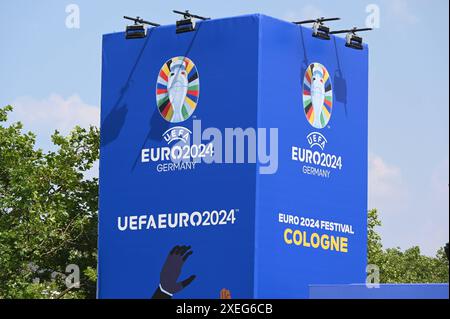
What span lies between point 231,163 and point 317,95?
9.22 feet

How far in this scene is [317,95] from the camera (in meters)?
34.3

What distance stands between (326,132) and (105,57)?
5361mm

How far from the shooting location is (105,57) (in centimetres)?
3522

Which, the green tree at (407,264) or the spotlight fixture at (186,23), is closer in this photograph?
the spotlight fixture at (186,23)

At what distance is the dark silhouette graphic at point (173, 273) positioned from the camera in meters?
33.4

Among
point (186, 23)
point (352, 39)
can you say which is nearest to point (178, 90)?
point (186, 23)

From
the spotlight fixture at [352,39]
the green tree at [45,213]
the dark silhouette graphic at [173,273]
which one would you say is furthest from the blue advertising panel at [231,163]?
the green tree at [45,213]

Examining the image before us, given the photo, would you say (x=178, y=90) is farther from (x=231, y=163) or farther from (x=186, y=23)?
(x=231, y=163)

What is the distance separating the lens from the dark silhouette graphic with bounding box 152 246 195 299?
33.4m

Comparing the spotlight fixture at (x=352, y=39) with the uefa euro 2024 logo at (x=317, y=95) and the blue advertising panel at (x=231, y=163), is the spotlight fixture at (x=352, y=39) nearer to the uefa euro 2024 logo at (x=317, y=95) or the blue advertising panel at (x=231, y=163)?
the blue advertising panel at (x=231, y=163)

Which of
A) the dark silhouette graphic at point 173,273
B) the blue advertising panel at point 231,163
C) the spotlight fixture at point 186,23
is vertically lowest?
the dark silhouette graphic at point 173,273

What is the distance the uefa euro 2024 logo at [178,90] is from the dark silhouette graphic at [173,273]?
288 cm
